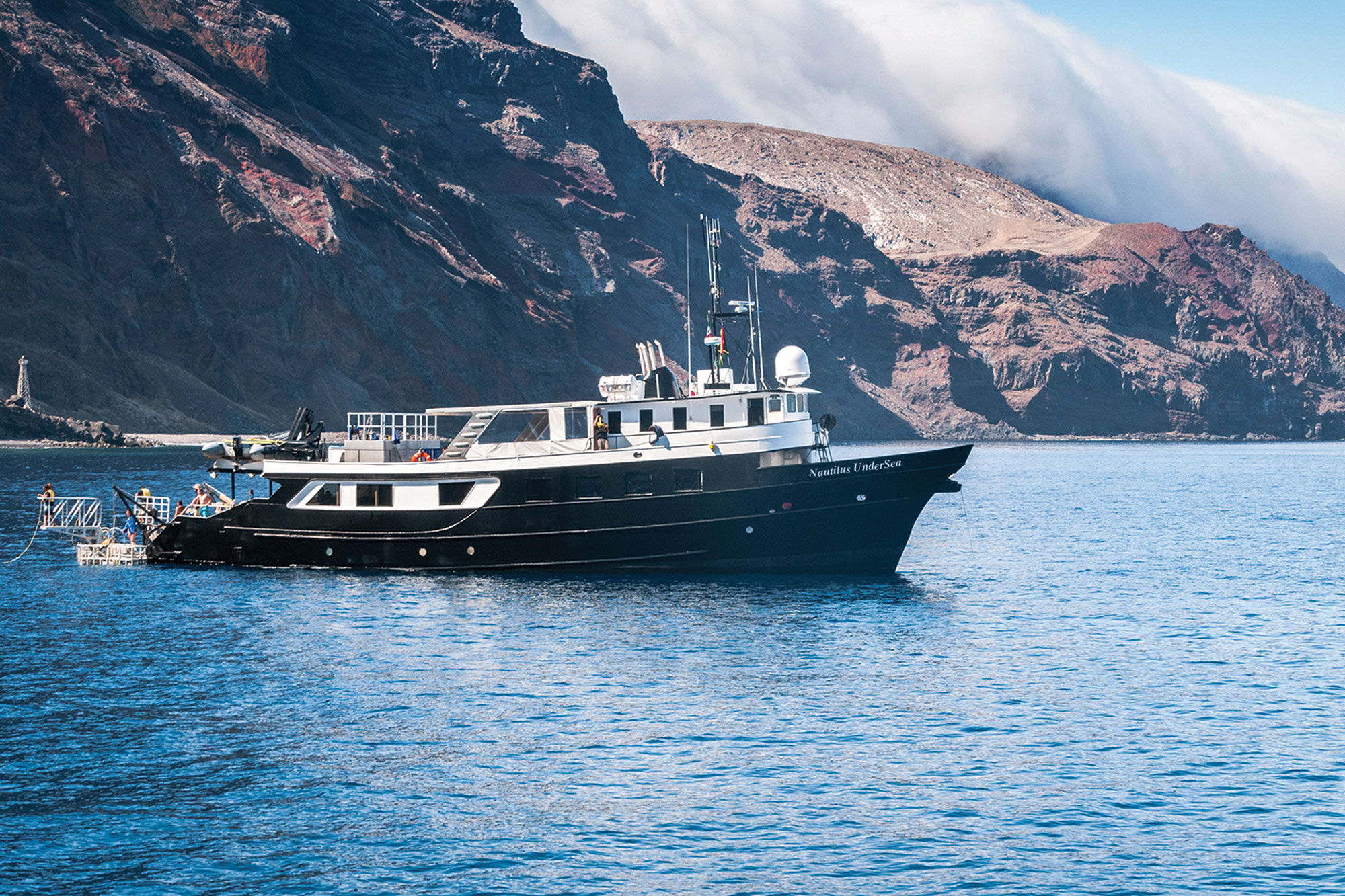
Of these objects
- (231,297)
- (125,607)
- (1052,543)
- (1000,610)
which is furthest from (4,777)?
(231,297)

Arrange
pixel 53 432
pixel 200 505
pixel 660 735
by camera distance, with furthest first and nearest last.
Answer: pixel 53 432
pixel 200 505
pixel 660 735

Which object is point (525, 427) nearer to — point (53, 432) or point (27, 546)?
point (27, 546)

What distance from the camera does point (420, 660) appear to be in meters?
34.5

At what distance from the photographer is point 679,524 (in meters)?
45.6

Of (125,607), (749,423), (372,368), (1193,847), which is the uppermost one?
(372,368)

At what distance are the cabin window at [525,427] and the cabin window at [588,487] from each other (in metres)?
2.93

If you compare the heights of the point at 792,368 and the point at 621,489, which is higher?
the point at 792,368

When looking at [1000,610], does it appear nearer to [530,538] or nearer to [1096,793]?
[530,538]

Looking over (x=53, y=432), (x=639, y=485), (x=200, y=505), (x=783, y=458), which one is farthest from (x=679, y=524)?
(x=53, y=432)

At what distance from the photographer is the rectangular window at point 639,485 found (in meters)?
45.1

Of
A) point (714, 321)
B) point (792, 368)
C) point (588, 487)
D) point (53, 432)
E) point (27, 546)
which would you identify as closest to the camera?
point (588, 487)

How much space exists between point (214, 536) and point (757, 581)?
2215 centimetres

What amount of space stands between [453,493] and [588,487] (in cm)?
535

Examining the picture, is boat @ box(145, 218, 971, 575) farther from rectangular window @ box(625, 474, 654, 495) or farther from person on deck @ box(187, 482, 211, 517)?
person on deck @ box(187, 482, 211, 517)
